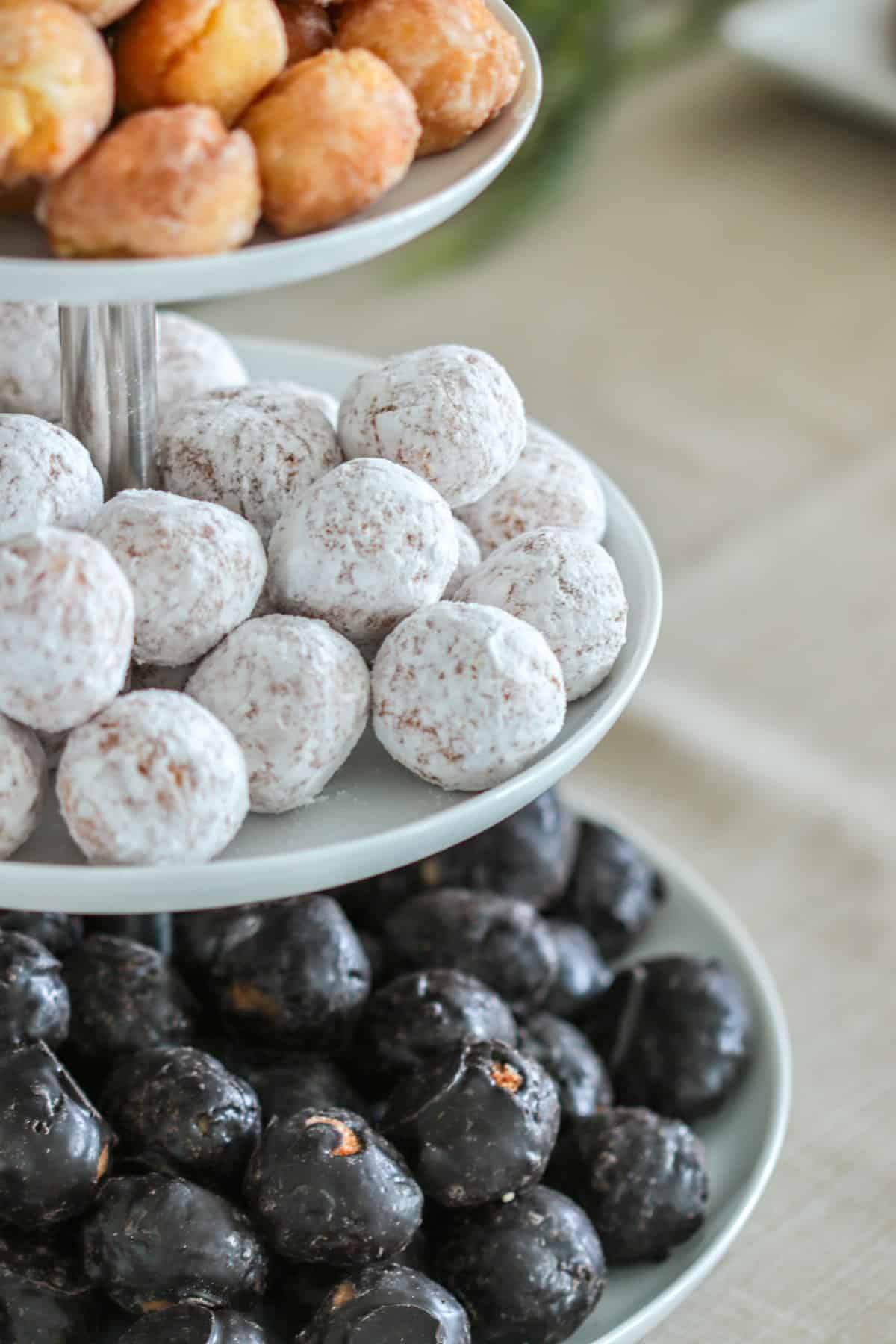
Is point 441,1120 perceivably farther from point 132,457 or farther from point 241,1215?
point 132,457

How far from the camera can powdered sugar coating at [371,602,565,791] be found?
2.14 ft

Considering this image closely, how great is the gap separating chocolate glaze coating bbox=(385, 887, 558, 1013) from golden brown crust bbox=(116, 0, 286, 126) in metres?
0.49

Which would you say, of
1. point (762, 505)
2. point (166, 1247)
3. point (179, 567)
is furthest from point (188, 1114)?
point (762, 505)

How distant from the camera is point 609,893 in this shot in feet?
3.44

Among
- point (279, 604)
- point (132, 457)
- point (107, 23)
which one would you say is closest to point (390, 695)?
point (279, 604)

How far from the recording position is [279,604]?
2.34ft

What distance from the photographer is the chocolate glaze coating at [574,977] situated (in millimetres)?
981

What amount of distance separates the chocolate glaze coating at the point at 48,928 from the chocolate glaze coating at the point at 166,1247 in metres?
0.18

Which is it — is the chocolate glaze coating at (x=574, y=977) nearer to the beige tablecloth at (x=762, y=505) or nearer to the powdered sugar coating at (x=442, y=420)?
the beige tablecloth at (x=762, y=505)

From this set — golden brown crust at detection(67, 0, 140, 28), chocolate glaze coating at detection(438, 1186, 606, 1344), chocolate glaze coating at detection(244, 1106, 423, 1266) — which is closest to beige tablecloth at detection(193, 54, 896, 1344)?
chocolate glaze coating at detection(438, 1186, 606, 1344)

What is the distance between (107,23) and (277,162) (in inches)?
3.5

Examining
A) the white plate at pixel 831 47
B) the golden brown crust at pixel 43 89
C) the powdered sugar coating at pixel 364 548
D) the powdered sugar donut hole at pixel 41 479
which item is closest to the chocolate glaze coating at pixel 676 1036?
the powdered sugar coating at pixel 364 548

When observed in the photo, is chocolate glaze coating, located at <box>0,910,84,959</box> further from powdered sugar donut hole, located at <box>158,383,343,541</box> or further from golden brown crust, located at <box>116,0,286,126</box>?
golden brown crust, located at <box>116,0,286,126</box>

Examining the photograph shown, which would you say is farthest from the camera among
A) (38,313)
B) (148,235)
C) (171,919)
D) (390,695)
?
(171,919)
